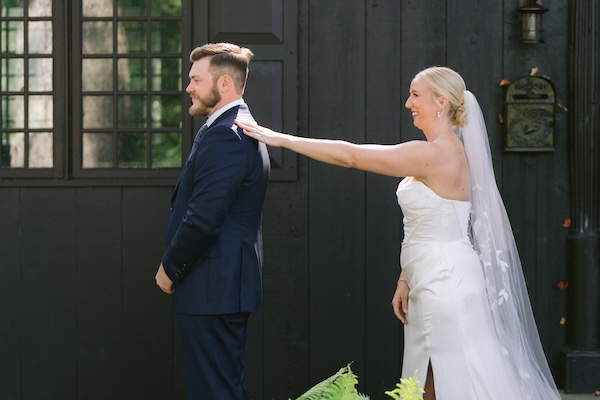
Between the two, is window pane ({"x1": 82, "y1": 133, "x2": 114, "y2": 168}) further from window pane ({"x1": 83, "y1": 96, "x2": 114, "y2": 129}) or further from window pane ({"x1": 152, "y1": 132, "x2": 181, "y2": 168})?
window pane ({"x1": 152, "y1": 132, "x2": 181, "y2": 168})

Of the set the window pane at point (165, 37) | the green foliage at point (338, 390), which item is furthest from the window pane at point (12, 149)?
the green foliage at point (338, 390)

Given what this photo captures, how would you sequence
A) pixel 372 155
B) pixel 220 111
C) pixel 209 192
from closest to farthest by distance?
pixel 209 192
pixel 372 155
pixel 220 111

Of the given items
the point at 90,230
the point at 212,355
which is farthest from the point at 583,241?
the point at 90,230

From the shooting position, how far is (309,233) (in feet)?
18.8

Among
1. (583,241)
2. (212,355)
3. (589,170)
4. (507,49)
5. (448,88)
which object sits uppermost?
(507,49)

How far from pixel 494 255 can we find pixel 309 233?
1467 millimetres

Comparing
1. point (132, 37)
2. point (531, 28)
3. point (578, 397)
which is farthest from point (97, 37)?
point (578, 397)

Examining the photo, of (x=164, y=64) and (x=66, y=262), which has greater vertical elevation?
(x=164, y=64)

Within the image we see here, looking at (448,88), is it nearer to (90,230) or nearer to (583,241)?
(583,241)

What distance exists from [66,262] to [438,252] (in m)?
2.40

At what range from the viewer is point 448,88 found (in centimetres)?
439

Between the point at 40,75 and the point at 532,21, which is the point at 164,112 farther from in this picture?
the point at 532,21

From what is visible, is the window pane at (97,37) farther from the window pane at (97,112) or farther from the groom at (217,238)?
the groom at (217,238)

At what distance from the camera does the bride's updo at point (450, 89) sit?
4.39m
